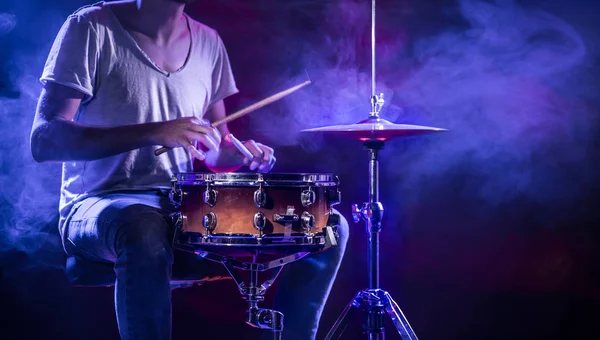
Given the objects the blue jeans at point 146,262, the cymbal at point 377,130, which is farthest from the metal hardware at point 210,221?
the cymbal at point 377,130

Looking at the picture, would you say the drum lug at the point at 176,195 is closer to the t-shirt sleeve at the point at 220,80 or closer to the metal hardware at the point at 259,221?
the metal hardware at the point at 259,221

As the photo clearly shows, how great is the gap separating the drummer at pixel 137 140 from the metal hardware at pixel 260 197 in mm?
226

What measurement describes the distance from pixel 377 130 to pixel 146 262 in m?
0.92

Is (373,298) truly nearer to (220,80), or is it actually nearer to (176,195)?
(176,195)

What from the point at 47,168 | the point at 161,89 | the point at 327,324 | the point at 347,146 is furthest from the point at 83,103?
the point at 327,324

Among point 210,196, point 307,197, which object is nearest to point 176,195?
point 210,196

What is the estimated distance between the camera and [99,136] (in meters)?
1.98

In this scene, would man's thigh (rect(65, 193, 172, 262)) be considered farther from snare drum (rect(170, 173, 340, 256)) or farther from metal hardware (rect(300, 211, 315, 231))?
metal hardware (rect(300, 211, 315, 231))

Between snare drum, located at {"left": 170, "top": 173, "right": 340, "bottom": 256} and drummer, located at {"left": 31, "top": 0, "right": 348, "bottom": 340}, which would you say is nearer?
drummer, located at {"left": 31, "top": 0, "right": 348, "bottom": 340}

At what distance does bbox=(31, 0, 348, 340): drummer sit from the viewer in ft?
5.82

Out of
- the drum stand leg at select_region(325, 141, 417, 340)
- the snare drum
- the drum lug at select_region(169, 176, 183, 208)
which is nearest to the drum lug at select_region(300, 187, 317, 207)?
the snare drum

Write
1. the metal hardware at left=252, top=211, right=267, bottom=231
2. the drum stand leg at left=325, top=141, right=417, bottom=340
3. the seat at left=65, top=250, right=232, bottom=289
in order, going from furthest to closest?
the drum stand leg at left=325, top=141, right=417, bottom=340 → the seat at left=65, top=250, right=232, bottom=289 → the metal hardware at left=252, top=211, right=267, bottom=231

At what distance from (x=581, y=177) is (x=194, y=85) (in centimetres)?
185

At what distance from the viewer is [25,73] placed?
9.07 feet
